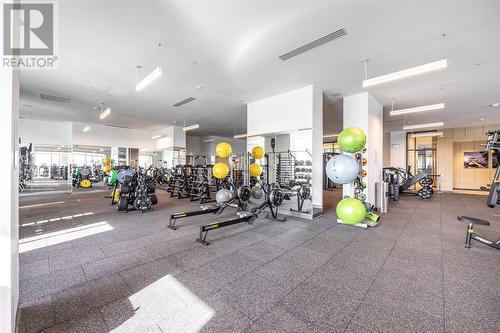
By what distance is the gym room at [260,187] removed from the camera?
192 centimetres

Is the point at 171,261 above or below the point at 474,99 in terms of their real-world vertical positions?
below

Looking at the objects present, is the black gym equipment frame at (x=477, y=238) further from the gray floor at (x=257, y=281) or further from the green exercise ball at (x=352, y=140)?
the green exercise ball at (x=352, y=140)

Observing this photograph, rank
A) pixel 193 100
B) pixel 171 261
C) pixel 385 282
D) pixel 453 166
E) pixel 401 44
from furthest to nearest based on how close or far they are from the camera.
Answer: pixel 453 166 → pixel 193 100 → pixel 401 44 → pixel 171 261 → pixel 385 282

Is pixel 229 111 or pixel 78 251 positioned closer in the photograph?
pixel 78 251

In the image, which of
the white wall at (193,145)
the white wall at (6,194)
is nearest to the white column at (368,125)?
the white wall at (6,194)

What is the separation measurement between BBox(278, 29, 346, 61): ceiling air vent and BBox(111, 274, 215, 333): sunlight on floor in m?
4.10

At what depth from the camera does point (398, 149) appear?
12188 millimetres

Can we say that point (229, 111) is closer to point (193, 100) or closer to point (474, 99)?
point (193, 100)

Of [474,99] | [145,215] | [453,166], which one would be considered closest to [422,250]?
[145,215]

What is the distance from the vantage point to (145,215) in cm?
566

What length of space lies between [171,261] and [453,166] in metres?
15.6

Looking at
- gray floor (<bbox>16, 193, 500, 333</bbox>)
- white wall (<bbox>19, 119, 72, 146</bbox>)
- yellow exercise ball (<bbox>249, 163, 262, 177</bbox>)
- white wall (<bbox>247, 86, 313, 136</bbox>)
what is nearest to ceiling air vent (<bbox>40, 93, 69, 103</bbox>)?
white wall (<bbox>19, 119, 72, 146</bbox>)

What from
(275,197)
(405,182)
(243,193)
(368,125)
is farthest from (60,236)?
(405,182)

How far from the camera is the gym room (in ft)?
6.30
